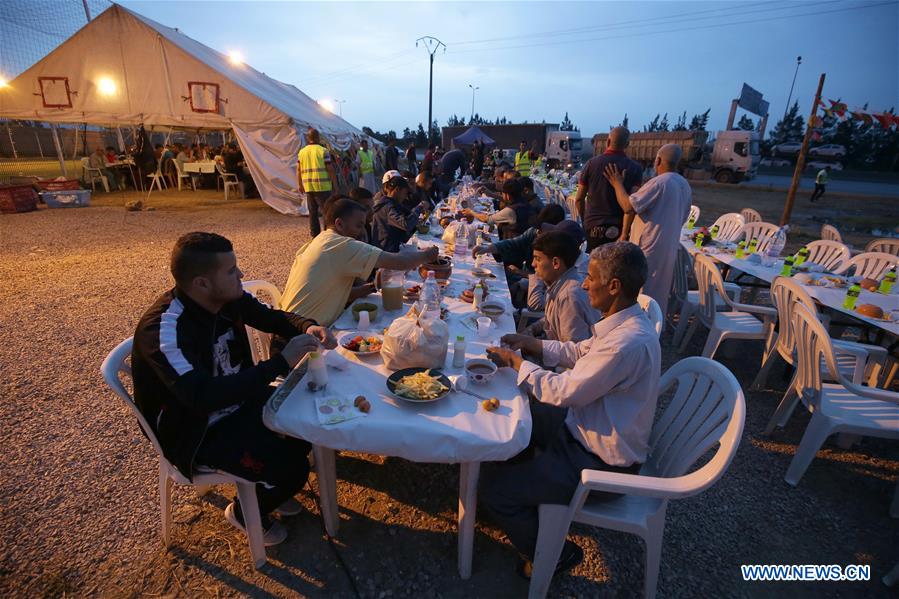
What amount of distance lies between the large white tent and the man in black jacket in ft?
38.8

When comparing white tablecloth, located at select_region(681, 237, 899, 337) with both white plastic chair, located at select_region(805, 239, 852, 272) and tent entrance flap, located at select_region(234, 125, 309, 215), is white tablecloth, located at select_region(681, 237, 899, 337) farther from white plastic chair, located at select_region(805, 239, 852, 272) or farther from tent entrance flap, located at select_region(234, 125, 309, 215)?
tent entrance flap, located at select_region(234, 125, 309, 215)

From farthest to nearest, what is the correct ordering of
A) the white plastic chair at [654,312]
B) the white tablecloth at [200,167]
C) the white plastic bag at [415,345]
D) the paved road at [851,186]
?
the paved road at [851,186] → the white tablecloth at [200,167] → the white plastic chair at [654,312] → the white plastic bag at [415,345]

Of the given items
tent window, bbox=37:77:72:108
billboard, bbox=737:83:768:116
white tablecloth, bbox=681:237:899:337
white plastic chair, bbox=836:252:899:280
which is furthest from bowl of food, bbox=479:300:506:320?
billboard, bbox=737:83:768:116

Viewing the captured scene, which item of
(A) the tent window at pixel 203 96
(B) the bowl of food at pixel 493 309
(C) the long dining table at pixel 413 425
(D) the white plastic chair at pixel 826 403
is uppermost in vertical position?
(A) the tent window at pixel 203 96

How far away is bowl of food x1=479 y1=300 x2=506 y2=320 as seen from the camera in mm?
3159

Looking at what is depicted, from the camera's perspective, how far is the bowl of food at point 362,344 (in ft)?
8.02

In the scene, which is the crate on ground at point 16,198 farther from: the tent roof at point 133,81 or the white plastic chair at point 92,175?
the white plastic chair at point 92,175

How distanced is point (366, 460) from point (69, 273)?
288 inches

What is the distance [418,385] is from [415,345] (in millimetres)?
244

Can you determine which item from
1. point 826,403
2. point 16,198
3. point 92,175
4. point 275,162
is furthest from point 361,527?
point 92,175

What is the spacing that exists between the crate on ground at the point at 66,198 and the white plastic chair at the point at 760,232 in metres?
18.0

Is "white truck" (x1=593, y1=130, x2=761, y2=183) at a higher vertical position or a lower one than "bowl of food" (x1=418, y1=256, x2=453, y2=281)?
higher

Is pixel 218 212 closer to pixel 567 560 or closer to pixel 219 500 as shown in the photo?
pixel 219 500

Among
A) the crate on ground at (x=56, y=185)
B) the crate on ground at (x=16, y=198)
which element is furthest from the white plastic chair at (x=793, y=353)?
the crate on ground at (x=56, y=185)
